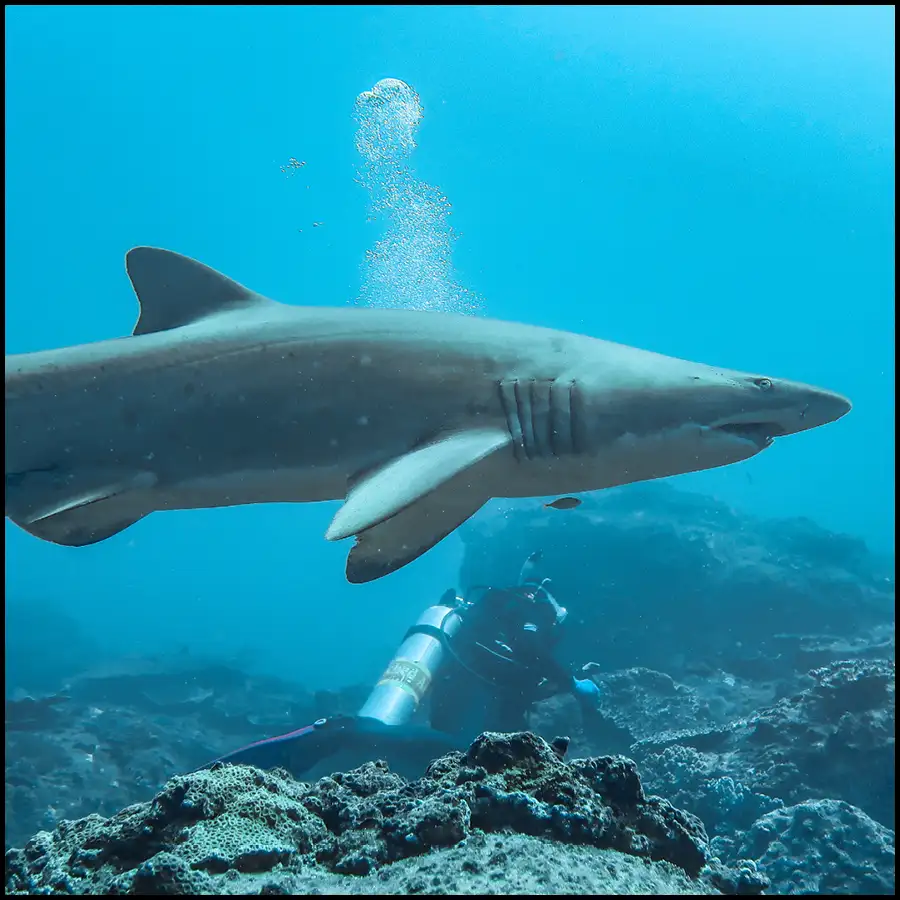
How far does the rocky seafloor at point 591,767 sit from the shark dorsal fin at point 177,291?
1981mm

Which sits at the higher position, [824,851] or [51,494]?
[51,494]

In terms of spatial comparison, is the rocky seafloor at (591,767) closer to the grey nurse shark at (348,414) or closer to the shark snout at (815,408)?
the grey nurse shark at (348,414)

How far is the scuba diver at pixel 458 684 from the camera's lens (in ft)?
27.3

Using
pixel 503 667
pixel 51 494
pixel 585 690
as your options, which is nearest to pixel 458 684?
pixel 503 667

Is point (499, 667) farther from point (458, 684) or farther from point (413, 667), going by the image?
point (413, 667)

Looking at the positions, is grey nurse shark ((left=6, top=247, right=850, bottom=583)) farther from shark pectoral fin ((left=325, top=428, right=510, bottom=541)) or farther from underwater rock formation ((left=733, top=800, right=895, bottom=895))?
underwater rock formation ((left=733, top=800, right=895, bottom=895))

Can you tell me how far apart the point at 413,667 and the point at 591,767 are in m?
8.51

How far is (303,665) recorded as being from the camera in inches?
2795

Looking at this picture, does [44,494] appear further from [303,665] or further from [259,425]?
[303,665]

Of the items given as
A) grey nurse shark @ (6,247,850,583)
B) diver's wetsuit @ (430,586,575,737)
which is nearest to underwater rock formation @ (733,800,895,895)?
diver's wetsuit @ (430,586,575,737)

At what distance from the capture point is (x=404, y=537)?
2775mm

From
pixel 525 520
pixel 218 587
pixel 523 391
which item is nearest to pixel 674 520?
pixel 525 520

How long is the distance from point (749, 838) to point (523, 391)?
5.96 metres

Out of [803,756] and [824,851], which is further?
[803,756]
